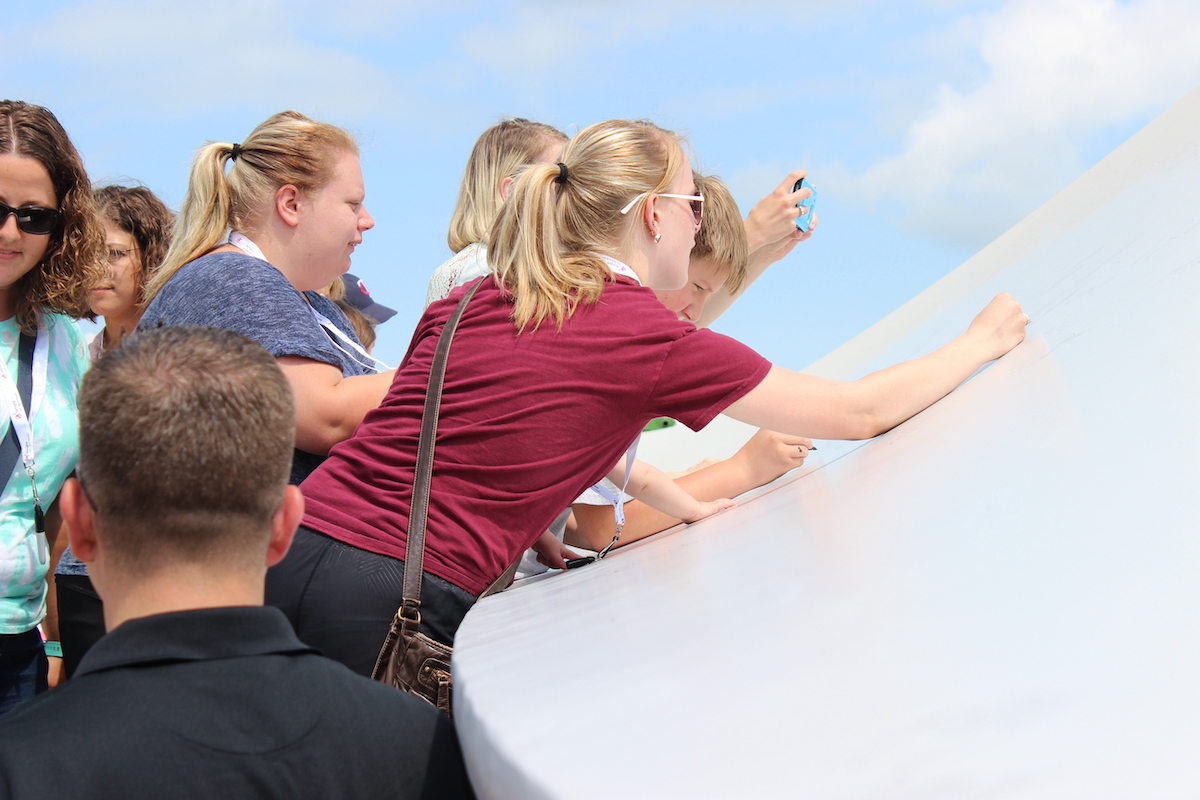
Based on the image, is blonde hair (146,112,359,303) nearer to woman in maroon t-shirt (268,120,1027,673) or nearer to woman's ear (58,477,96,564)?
woman in maroon t-shirt (268,120,1027,673)

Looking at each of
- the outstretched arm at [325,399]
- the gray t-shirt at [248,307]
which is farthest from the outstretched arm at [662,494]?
the gray t-shirt at [248,307]

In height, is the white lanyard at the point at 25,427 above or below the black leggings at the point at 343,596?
below

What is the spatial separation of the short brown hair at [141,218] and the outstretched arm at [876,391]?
86.5 inches

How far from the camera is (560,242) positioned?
6.06 ft

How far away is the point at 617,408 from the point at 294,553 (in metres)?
0.53

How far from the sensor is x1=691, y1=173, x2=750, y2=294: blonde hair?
8.62 feet

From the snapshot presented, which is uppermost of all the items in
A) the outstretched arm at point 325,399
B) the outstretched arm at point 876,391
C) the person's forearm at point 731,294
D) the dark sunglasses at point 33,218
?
the person's forearm at point 731,294

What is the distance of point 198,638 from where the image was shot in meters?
0.95

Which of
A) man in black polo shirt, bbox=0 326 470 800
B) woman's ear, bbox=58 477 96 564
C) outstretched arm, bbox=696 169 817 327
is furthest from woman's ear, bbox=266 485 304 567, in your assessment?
outstretched arm, bbox=696 169 817 327

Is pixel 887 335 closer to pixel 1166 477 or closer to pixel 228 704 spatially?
pixel 1166 477

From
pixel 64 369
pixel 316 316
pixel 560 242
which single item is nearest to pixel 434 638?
pixel 560 242

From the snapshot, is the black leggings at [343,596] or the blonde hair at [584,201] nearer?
the black leggings at [343,596]

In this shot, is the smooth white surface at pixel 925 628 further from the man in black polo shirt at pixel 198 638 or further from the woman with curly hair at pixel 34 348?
the woman with curly hair at pixel 34 348

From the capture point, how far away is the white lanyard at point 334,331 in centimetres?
214
